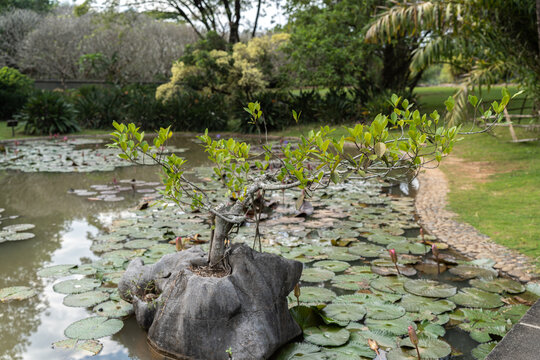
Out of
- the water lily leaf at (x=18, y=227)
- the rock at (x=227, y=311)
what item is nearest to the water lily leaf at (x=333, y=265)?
the rock at (x=227, y=311)

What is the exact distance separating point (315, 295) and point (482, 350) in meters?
1.22

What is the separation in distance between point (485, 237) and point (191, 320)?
3344mm

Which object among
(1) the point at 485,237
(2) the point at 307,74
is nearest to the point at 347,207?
(1) the point at 485,237

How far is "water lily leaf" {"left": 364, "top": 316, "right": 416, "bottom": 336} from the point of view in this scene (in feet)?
10.4

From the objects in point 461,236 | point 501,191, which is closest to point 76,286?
point 461,236

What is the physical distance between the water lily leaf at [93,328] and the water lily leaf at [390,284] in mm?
1911

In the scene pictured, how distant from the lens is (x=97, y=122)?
653 inches

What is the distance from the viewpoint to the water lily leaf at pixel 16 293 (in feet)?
12.6

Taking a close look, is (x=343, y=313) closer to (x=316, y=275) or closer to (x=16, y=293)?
(x=316, y=275)

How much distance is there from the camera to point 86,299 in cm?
375

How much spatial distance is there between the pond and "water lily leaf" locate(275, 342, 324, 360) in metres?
0.39

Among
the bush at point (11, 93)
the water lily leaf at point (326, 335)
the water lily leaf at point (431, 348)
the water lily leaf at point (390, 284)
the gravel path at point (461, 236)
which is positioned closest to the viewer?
the water lily leaf at point (431, 348)

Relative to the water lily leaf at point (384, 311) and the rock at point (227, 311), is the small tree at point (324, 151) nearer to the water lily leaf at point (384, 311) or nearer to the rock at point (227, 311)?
the rock at point (227, 311)

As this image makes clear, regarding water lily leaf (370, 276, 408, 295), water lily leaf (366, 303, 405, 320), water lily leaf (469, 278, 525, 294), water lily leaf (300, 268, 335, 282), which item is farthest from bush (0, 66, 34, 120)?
water lily leaf (469, 278, 525, 294)
